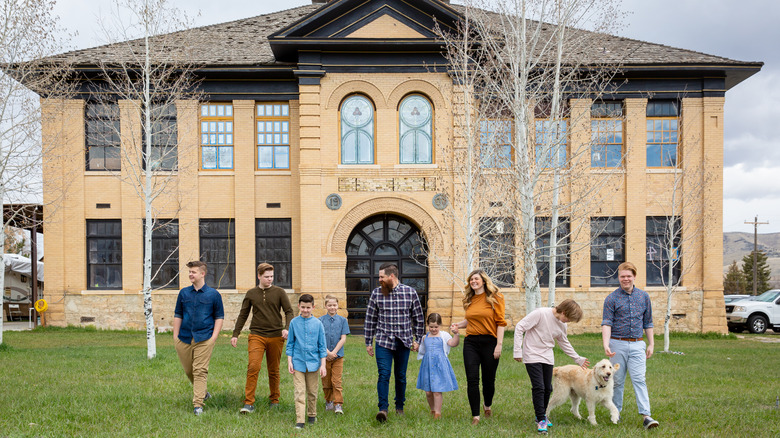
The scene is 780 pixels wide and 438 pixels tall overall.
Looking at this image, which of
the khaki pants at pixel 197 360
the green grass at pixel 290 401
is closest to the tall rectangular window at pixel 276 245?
the green grass at pixel 290 401

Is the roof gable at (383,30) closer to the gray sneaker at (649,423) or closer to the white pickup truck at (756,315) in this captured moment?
the gray sneaker at (649,423)

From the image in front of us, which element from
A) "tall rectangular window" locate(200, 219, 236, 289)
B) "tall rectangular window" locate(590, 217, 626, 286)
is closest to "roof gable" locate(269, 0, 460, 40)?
"tall rectangular window" locate(200, 219, 236, 289)

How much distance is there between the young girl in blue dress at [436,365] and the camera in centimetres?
830

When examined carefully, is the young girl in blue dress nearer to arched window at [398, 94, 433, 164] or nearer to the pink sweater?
the pink sweater

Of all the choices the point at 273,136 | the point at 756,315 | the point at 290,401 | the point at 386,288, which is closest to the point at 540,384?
the point at 386,288

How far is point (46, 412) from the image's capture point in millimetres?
8805

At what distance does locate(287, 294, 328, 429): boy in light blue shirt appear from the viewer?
8.22 metres

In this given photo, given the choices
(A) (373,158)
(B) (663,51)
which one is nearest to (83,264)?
(A) (373,158)

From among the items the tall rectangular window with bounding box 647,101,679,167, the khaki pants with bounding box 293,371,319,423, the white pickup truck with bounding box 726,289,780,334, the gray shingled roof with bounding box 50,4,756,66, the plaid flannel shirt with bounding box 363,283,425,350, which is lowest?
the white pickup truck with bounding box 726,289,780,334

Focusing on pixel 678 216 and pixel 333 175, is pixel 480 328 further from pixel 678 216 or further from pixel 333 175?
pixel 678 216

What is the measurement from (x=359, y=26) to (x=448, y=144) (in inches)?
179

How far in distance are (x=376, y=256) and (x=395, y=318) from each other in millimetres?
13384

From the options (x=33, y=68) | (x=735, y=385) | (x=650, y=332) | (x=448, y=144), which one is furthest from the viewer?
(x=448, y=144)

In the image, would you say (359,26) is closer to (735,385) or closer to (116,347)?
(116,347)
